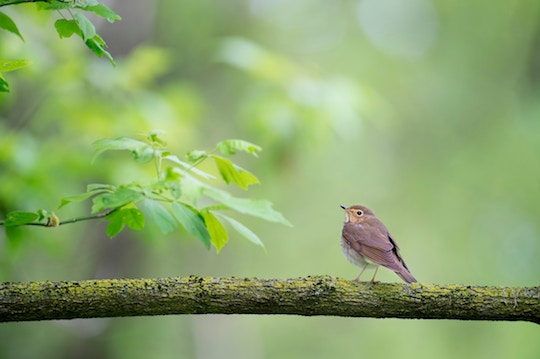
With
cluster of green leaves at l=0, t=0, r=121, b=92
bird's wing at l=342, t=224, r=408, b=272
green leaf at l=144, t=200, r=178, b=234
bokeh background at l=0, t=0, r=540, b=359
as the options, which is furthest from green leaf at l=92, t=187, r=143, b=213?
bird's wing at l=342, t=224, r=408, b=272

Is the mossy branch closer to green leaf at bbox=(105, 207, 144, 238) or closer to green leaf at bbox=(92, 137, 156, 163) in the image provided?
green leaf at bbox=(105, 207, 144, 238)

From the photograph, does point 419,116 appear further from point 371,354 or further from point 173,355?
point 173,355

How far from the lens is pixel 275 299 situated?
116 inches

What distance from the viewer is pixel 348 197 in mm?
14258

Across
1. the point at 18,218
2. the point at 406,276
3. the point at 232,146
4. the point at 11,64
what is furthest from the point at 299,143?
the point at 11,64

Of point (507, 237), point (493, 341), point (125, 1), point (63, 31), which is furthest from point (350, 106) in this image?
point (493, 341)

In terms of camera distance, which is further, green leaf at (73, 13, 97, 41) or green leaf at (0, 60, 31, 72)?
green leaf at (0, 60, 31, 72)

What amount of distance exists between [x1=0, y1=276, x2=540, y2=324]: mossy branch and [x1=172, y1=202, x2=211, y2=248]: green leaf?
19cm

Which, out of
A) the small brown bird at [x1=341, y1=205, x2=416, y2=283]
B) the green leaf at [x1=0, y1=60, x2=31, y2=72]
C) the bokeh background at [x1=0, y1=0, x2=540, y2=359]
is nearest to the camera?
the green leaf at [x1=0, y1=60, x2=31, y2=72]

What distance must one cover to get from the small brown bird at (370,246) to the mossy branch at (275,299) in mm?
533

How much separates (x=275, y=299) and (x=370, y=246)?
1.04m

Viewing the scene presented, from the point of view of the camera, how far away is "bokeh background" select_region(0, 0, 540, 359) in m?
6.12

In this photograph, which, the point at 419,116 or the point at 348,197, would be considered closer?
the point at 419,116

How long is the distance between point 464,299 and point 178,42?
854 centimetres
